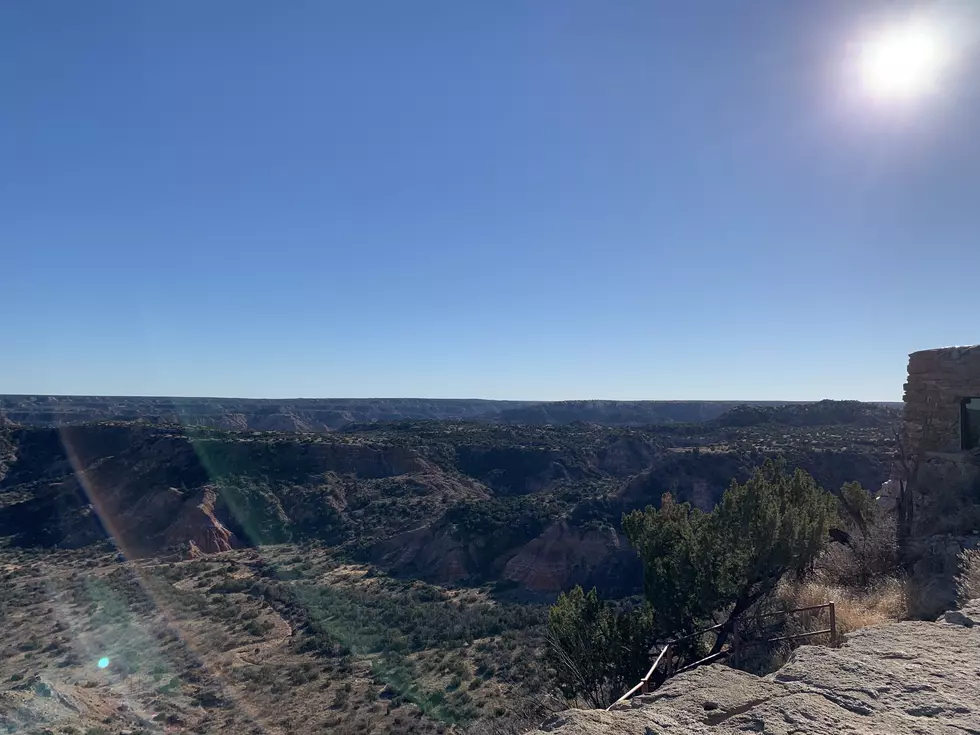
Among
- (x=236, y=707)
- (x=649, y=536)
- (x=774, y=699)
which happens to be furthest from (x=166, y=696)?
(x=774, y=699)

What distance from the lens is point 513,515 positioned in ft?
126

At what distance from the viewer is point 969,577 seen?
6984 mm

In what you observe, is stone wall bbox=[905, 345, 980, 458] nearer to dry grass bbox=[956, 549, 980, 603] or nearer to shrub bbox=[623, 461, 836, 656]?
shrub bbox=[623, 461, 836, 656]

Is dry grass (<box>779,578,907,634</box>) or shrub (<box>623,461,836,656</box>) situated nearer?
dry grass (<box>779,578,907,634</box>)

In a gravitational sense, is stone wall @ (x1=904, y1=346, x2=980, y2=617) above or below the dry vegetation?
above


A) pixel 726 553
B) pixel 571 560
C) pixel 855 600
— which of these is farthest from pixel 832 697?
pixel 571 560

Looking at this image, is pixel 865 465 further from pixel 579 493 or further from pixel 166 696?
pixel 166 696

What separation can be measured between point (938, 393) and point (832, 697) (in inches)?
353

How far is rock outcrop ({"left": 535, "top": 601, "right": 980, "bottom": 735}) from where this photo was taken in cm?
402

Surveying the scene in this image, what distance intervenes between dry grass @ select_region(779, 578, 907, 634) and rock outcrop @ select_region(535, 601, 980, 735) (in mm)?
1785

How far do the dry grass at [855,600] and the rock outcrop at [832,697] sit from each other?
1.79 meters

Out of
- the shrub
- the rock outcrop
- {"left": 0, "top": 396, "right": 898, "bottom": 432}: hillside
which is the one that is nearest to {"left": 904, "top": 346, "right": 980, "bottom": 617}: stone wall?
the shrub

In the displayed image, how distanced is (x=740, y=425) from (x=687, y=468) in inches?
1159

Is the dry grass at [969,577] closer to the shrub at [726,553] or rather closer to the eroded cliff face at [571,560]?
the shrub at [726,553]
